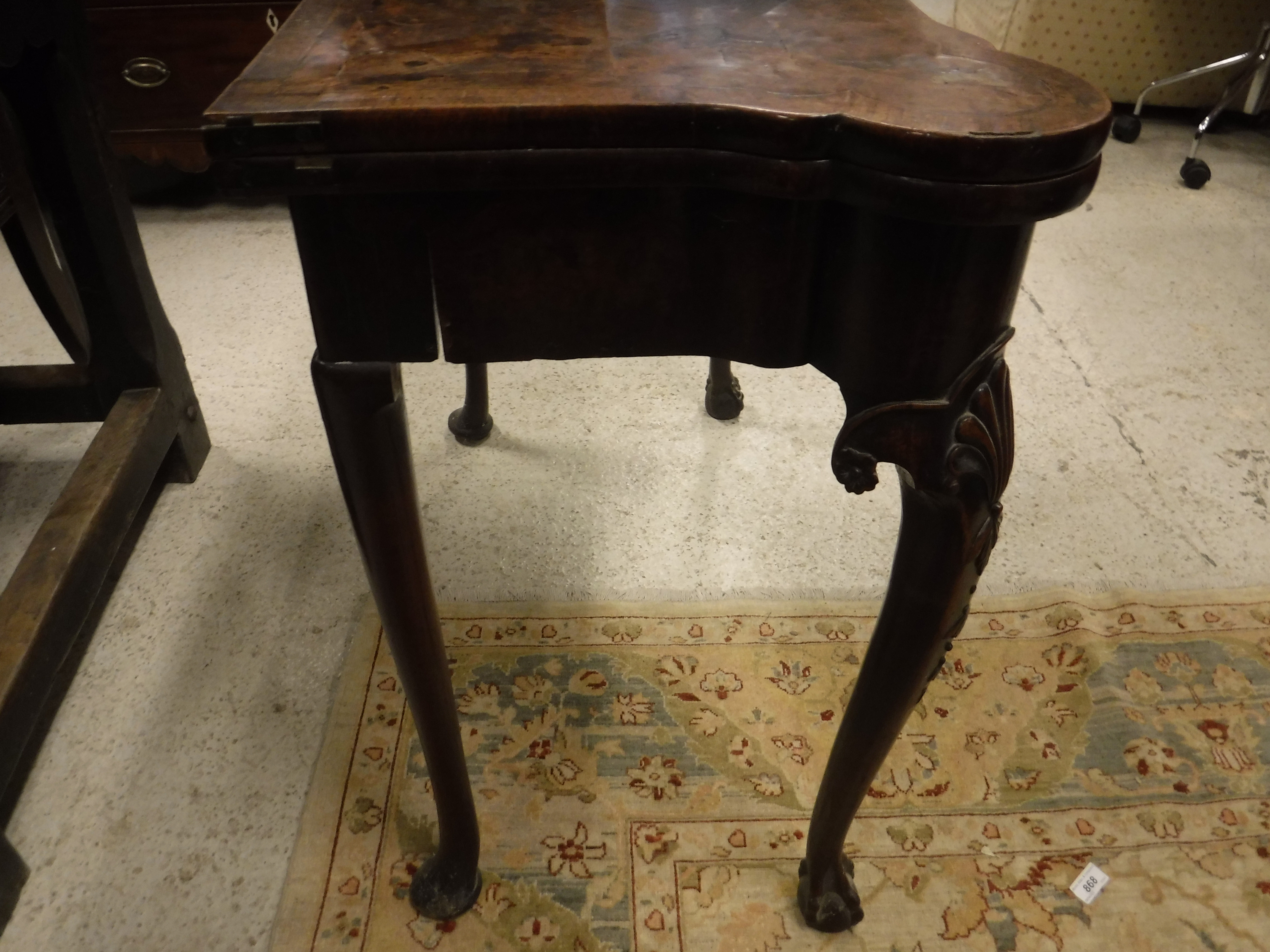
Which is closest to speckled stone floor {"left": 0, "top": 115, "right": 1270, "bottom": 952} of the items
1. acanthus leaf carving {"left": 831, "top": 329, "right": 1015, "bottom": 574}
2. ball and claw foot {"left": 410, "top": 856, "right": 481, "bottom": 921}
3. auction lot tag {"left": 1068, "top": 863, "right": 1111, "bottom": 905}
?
ball and claw foot {"left": 410, "top": 856, "right": 481, "bottom": 921}

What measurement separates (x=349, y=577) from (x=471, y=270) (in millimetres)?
811

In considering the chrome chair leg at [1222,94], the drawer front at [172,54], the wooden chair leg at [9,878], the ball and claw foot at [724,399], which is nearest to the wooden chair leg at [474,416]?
the ball and claw foot at [724,399]

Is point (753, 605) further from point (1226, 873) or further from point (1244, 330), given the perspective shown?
point (1244, 330)

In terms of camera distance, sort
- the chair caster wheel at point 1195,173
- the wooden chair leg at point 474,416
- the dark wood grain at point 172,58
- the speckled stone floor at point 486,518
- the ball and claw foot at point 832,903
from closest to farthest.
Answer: the ball and claw foot at point 832,903 < the speckled stone floor at point 486,518 < the wooden chair leg at point 474,416 < the dark wood grain at point 172,58 < the chair caster wheel at point 1195,173

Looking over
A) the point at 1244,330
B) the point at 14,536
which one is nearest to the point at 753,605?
the point at 14,536

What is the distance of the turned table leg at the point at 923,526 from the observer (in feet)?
1.82

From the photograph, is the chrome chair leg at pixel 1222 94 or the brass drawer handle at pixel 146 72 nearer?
the brass drawer handle at pixel 146 72

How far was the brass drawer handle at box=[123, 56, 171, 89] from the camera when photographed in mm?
1903

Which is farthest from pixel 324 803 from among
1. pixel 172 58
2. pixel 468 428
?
pixel 172 58

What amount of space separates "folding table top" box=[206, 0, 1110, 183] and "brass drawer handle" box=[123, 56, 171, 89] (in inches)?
62.8

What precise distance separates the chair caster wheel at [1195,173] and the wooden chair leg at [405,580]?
2.33m

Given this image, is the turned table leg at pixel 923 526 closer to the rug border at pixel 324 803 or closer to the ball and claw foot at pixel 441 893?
the ball and claw foot at pixel 441 893

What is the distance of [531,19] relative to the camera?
25.2 inches

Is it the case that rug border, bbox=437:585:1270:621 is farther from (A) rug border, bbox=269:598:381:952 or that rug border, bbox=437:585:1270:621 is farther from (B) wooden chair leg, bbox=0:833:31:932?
(B) wooden chair leg, bbox=0:833:31:932
